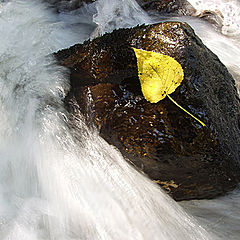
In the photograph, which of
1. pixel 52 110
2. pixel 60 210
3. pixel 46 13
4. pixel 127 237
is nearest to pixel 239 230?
pixel 127 237

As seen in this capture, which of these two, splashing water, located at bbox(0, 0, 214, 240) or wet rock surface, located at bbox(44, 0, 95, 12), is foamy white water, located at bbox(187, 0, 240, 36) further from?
splashing water, located at bbox(0, 0, 214, 240)

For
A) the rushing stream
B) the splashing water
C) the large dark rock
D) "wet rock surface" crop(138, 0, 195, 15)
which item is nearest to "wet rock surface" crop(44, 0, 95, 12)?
"wet rock surface" crop(138, 0, 195, 15)

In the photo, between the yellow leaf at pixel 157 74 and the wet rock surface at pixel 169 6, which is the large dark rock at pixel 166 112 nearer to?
the yellow leaf at pixel 157 74

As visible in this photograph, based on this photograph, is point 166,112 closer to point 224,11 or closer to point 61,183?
point 61,183

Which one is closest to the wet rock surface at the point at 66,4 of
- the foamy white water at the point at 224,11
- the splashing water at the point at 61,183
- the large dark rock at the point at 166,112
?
the foamy white water at the point at 224,11

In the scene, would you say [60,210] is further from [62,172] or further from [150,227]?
[150,227]

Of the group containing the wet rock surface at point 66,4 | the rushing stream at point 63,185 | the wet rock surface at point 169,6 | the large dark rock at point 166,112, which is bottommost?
the rushing stream at point 63,185

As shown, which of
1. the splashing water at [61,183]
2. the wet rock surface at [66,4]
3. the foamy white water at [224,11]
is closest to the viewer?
the splashing water at [61,183]
